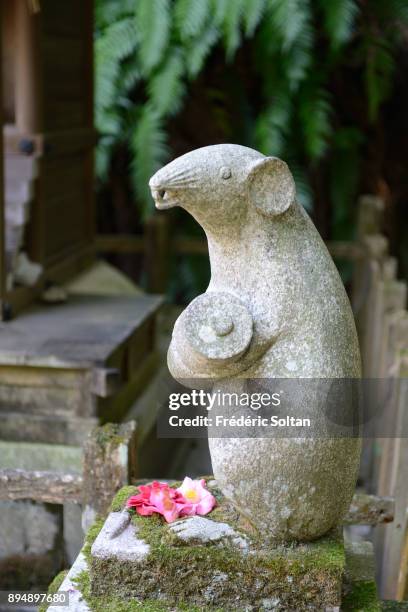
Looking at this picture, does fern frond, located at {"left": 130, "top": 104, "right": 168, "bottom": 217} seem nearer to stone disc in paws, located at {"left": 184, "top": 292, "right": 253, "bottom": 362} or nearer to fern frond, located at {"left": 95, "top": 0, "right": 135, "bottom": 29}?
fern frond, located at {"left": 95, "top": 0, "right": 135, "bottom": 29}

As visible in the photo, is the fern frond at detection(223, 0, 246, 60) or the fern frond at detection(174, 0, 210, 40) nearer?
the fern frond at detection(223, 0, 246, 60)

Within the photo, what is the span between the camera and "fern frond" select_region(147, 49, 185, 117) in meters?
6.44

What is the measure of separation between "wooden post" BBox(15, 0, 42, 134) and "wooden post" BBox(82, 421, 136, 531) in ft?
8.28

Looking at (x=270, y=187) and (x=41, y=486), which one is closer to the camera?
(x=270, y=187)

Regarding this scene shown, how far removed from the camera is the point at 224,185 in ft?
6.76

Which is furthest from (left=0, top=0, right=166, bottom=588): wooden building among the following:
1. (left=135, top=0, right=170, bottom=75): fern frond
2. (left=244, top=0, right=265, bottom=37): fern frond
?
(left=244, top=0, right=265, bottom=37): fern frond

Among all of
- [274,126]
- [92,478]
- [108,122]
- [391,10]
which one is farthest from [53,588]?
[391,10]

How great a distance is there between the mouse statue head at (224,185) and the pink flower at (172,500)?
748 mm

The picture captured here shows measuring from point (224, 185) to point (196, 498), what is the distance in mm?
870

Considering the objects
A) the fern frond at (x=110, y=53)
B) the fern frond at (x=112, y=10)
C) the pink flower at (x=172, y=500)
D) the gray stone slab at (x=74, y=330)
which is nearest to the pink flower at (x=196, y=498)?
the pink flower at (x=172, y=500)

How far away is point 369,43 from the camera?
679cm

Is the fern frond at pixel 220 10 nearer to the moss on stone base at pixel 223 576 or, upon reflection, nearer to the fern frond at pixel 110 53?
the fern frond at pixel 110 53

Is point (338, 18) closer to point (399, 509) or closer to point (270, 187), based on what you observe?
point (399, 509)

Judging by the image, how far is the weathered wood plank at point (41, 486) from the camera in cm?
279
